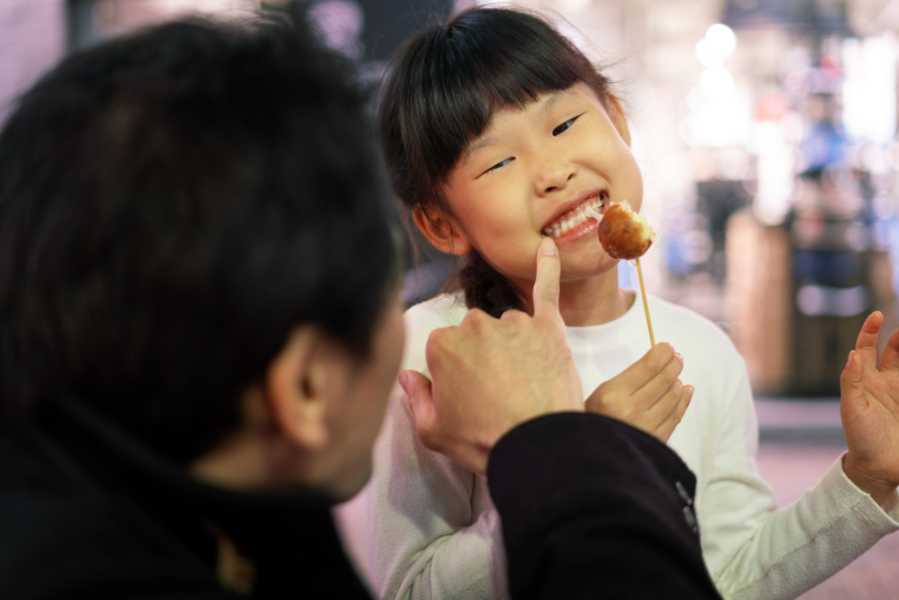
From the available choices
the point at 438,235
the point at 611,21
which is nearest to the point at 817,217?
the point at 611,21

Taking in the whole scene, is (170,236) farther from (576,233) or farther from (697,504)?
(697,504)

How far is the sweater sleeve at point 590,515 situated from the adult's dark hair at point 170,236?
0.78 ft

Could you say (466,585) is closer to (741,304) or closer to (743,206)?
(741,304)

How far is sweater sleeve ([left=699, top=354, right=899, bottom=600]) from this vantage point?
143cm

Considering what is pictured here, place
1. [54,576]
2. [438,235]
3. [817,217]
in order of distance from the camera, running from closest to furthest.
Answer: [54,576]
[438,235]
[817,217]

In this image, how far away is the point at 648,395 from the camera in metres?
1.19

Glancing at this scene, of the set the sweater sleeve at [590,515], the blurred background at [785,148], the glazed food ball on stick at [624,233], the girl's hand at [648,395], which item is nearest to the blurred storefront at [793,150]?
the blurred background at [785,148]

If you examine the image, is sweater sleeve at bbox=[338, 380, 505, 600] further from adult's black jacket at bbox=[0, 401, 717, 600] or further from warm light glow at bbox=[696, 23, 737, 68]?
warm light glow at bbox=[696, 23, 737, 68]

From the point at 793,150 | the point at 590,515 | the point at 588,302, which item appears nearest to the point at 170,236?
the point at 590,515

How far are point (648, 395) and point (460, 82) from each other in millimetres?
580

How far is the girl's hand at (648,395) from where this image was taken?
1177mm

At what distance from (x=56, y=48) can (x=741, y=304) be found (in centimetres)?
469

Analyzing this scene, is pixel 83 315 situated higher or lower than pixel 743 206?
higher

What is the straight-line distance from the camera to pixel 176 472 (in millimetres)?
→ 747
